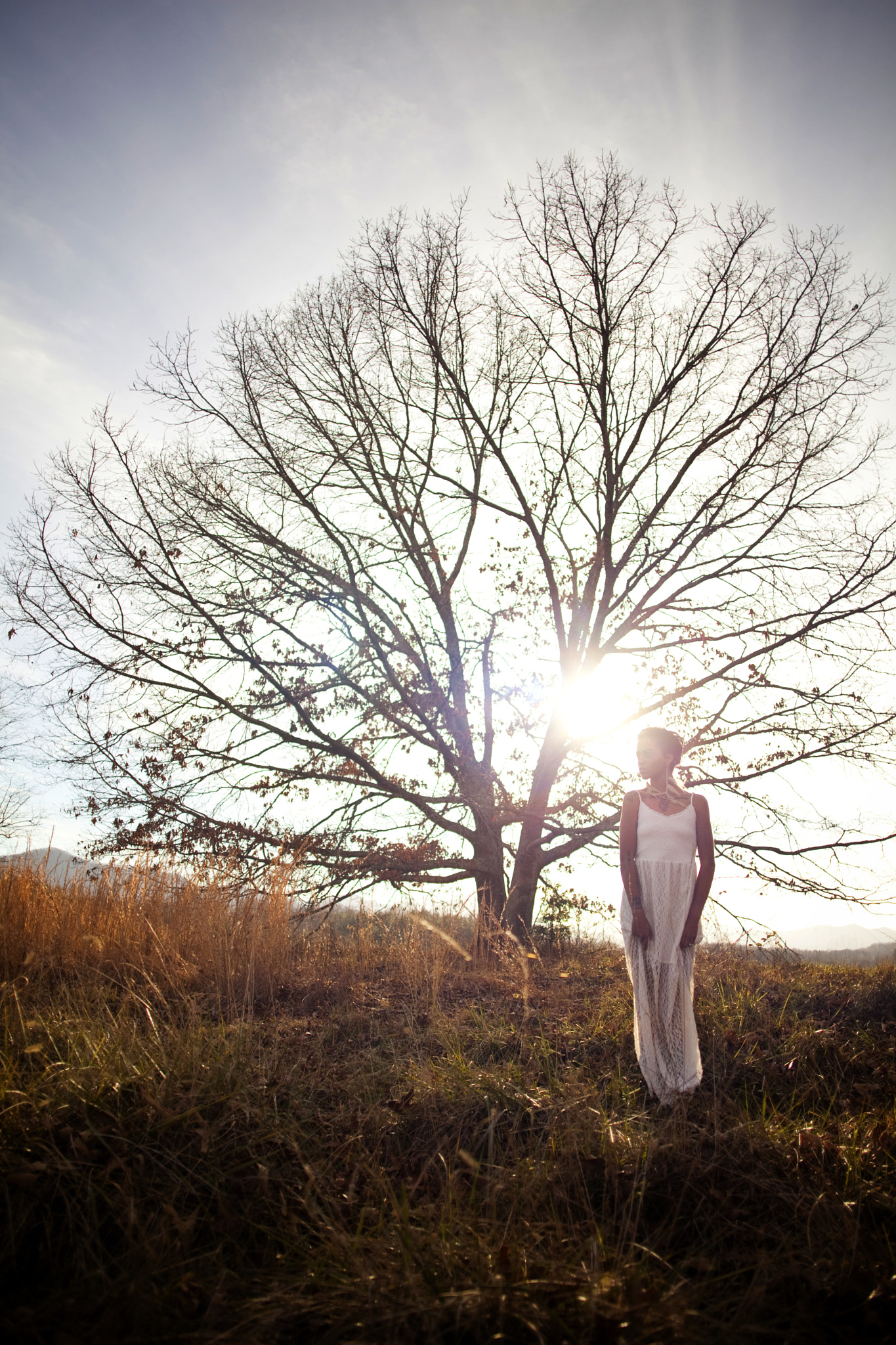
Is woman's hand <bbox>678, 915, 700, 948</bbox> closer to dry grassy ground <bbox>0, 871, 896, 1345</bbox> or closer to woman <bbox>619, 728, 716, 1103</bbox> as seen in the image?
woman <bbox>619, 728, 716, 1103</bbox>

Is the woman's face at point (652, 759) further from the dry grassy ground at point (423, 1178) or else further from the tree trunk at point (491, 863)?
the tree trunk at point (491, 863)

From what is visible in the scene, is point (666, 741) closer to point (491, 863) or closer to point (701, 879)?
point (701, 879)

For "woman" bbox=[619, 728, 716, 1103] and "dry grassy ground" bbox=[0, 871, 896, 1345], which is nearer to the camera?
"dry grassy ground" bbox=[0, 871, 896, 1345]

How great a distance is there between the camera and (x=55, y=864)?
22.6 feet

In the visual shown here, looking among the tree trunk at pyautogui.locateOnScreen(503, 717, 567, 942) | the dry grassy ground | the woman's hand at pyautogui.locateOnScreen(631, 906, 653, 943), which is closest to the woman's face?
the woman's hand at pyautogui.locateOnScreen(631, 906, 653, 943)

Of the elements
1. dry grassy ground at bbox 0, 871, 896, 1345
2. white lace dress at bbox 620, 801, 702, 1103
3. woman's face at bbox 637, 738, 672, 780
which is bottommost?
dry grassy ground at bbox 0, 871, 896, 1345

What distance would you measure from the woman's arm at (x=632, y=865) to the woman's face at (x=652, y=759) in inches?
7.9

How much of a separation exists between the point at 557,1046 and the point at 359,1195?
2230mm

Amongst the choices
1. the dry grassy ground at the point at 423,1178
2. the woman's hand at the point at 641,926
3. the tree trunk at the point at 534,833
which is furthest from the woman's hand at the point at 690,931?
the tree trunk at the point at 534,833

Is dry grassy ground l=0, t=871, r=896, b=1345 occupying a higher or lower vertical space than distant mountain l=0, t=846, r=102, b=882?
lower

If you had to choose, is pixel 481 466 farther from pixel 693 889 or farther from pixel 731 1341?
pixel 731 1341

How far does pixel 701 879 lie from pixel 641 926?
47 centimetres

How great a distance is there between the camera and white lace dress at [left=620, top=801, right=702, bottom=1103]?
3.97 metres

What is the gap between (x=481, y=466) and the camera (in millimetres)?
11914
